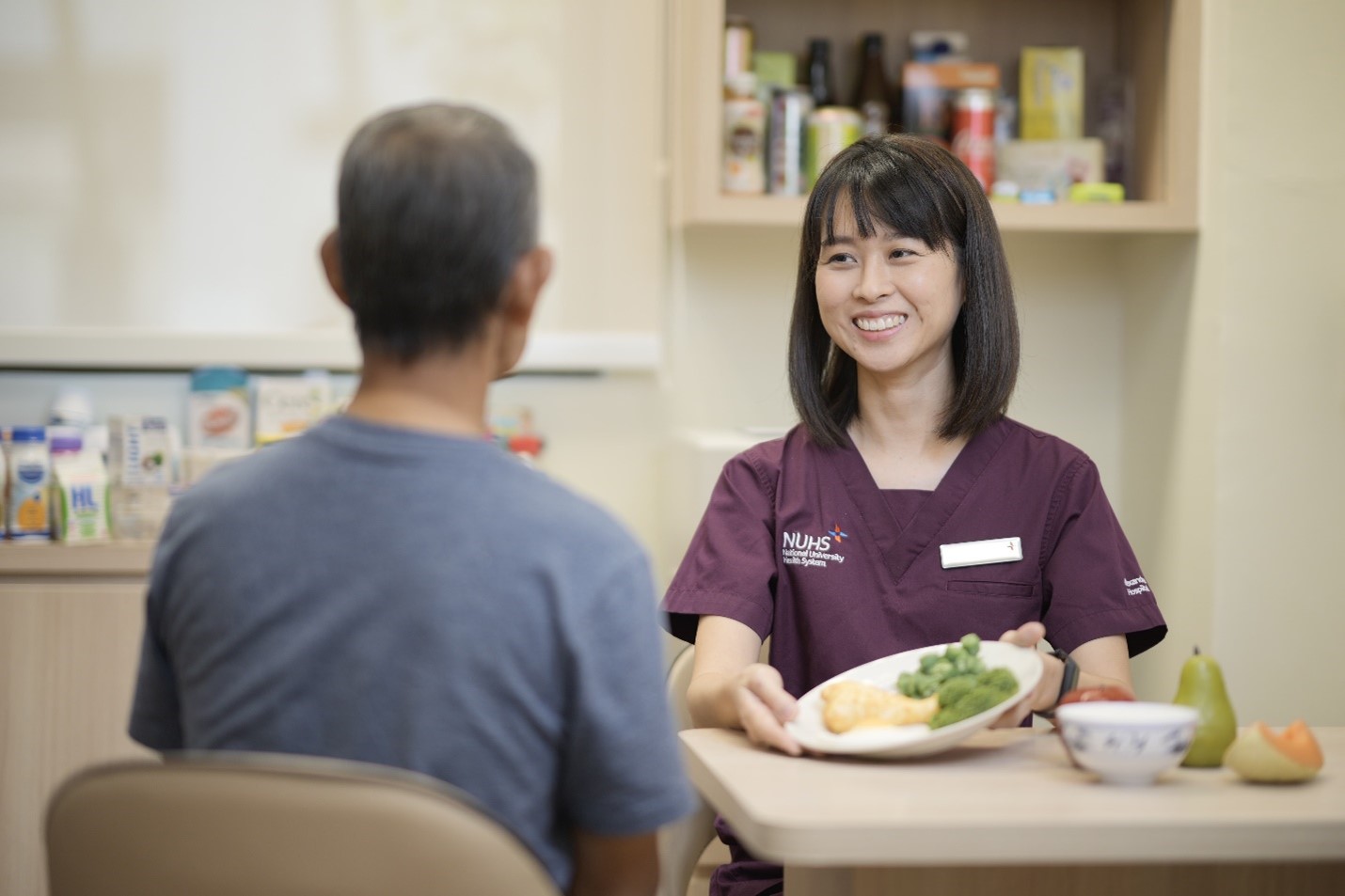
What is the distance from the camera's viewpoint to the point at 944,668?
4.01ft

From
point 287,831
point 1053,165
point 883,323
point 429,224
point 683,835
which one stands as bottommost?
point 683,835

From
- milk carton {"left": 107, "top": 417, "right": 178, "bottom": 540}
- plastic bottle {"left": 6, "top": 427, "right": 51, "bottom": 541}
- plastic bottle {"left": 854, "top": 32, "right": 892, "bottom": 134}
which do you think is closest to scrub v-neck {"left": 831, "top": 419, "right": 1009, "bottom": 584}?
plastic bottle {"left": 854, "top": 32, "right": 892, "bottom": 134}

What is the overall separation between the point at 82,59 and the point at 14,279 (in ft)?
1.36

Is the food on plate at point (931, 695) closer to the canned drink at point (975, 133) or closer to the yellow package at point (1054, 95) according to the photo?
the canned drink at point (975, 133)

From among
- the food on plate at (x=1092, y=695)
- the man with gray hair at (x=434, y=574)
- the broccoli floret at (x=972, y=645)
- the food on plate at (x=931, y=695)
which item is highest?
the man with gray hair at (x=434, y=574)

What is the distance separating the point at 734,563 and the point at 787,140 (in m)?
1.05

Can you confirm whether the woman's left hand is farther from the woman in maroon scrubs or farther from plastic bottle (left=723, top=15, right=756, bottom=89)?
plastic bottle (left=723, top=15, right=756, bottom=89)

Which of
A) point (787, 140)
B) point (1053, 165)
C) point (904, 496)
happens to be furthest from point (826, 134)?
point (904, 496)

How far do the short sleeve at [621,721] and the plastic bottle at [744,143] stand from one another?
156cm

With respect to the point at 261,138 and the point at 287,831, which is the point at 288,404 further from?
the point at 287,831

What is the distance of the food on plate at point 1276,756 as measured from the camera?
1.08 meters

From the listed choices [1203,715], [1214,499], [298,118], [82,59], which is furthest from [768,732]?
[82,59]

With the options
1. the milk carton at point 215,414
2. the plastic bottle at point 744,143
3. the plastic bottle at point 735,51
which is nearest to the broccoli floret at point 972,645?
the plastic bottle at point 744,143

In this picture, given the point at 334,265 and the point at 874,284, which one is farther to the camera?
the point at 874,284
